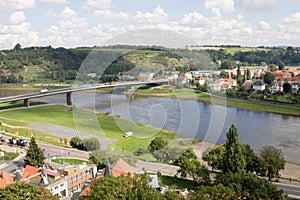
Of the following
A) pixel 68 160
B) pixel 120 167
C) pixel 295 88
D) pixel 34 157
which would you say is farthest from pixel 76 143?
pixel 295 88

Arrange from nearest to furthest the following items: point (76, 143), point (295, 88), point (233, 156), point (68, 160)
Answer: point (233, 156), point (68, 160), point (76, 143), point (295, 88)

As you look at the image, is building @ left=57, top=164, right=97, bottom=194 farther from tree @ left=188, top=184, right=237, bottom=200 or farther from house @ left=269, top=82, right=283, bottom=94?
house @ left=269, top=82, right=283, bottom=94

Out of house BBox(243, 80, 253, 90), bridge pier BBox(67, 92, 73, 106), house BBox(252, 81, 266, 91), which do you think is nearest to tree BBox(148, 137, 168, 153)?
bridge pier BBox(67, 92, 73, 106)

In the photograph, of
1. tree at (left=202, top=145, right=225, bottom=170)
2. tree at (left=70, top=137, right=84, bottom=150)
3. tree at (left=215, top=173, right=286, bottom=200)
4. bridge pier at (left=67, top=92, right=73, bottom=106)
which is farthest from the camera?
bridge pier at (left=67, top=92, right=73, bottom=106)

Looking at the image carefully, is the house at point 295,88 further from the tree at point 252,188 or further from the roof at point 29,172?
the roof at point 29,172

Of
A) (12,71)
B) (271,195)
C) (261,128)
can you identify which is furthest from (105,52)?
(12,71)

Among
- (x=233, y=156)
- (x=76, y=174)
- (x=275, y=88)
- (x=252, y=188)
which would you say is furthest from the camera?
(x=275, y=88)

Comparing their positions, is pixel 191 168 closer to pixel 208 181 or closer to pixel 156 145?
pixel 208 181
